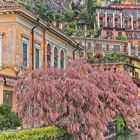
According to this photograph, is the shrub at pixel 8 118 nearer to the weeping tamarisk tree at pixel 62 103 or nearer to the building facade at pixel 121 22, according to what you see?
the weeping tamarisk tree at pixel 62 103

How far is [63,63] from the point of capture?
44.7m

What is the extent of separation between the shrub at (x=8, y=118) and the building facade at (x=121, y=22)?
90.3 meters

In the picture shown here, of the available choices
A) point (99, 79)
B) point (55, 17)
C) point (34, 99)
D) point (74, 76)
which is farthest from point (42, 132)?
point (55, 17)

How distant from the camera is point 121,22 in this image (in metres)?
130

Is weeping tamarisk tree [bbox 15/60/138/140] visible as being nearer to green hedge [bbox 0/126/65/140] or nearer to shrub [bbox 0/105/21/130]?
green hedge [bbox 0/126/65/140]

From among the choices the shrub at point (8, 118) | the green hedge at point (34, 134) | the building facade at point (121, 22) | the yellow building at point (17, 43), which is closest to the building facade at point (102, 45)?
the building facade at point (121, 22)

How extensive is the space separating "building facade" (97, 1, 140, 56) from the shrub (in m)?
90.3

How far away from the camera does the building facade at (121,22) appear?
12269 centimetres

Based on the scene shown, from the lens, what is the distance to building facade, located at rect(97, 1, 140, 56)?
12269cm

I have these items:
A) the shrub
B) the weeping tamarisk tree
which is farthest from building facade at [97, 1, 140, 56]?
the shrub

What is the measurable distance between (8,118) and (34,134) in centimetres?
481

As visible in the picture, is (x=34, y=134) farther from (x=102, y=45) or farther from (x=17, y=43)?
(x=102, y=45)

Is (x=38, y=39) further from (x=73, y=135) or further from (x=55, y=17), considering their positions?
(x=55, y=17)

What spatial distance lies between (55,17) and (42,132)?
296 feet
